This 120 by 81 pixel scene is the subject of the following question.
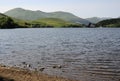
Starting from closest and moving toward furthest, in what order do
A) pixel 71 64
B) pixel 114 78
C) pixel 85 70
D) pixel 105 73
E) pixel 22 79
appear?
1. pixel 22 79
2. pixel 114 78
3. pixel 105 73
4. pixel 85 70
5. pixel 71 64

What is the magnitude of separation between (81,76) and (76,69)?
14.6ft

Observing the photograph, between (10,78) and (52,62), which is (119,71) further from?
(10,78)

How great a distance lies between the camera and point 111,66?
115ft

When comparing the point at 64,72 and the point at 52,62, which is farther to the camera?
the point at 52,62

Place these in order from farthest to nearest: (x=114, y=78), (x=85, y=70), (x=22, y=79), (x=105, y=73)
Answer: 1. (x=85, y=70)
2. (x=105, y=73)
3. (x=114, y=78)
4. (x=22, y=79)

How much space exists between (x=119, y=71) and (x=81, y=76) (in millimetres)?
5714

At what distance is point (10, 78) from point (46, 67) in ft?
36.8

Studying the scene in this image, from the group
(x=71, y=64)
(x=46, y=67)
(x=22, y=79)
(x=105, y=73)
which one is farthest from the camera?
(x=71, y=64)

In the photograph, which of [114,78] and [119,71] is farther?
[119,71]

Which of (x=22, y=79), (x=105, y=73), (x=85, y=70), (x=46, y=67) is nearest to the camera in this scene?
(x=22, y=79)

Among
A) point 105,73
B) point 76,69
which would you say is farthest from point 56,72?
point 105,73

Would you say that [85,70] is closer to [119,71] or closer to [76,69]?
[76,69]

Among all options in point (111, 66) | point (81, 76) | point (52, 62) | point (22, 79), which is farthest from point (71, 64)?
point (22, 79)

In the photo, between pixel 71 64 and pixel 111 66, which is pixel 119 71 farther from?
pixel 71 64
